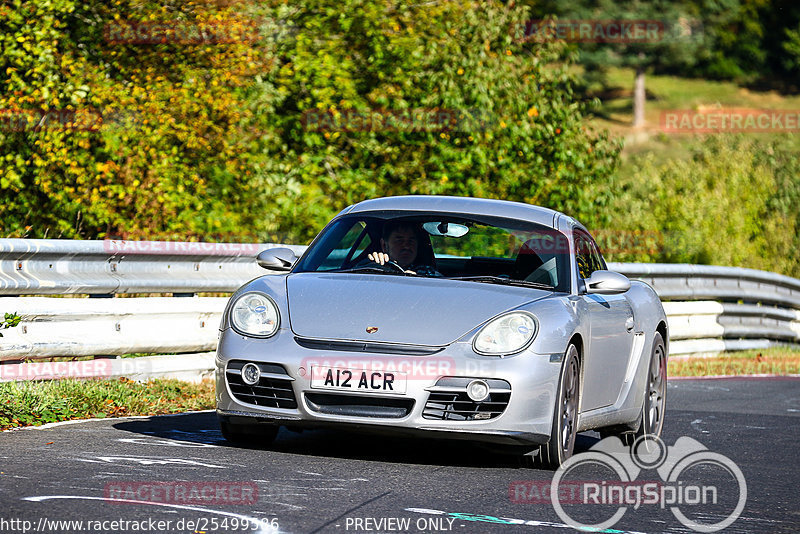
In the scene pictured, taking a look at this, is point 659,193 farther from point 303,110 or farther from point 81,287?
point 81,287

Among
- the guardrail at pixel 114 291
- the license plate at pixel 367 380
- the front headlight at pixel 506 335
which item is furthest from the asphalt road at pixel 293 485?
the guardrail at pixel 114 291

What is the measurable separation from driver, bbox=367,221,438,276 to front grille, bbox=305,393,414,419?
1.34 meters

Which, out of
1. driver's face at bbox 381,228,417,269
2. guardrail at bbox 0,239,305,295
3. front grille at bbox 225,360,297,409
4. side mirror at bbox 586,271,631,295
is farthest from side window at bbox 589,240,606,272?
guardrail at bbox 0,239,305,295

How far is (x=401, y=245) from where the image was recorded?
7988 millimetres

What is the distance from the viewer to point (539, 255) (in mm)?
7812

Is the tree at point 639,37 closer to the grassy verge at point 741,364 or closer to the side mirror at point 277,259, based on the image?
the grassy verge at point 741,364

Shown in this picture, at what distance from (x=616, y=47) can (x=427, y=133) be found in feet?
236

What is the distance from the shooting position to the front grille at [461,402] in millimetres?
6594

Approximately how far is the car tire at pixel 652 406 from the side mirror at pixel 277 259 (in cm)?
225

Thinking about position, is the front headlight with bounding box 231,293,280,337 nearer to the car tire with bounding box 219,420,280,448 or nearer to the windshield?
the car tire with bounding box 219,420,280,448

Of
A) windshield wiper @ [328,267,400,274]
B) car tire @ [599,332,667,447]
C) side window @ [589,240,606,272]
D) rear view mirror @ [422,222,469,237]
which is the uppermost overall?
rear view mirror @ [422,222,469,237]

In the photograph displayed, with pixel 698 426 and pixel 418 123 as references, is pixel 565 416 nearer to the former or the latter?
pixel 698 426

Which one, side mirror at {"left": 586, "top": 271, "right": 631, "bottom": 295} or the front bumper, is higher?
side mirror at {"left": 586, "top": 271, "right": 631, "bottom": 295}

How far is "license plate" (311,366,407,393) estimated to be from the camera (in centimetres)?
655
